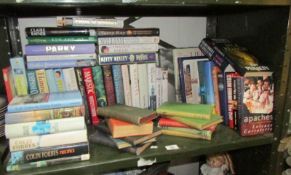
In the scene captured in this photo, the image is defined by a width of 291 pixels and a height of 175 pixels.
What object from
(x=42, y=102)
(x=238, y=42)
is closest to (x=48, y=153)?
(x=42, y=102)

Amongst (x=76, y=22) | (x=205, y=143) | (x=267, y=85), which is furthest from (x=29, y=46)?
(x=267, y=85)

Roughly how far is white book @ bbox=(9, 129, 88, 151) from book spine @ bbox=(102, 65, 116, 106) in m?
0.23

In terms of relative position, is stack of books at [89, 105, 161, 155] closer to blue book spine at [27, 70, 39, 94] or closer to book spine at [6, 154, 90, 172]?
book spine at [6, 154, 90, 172]

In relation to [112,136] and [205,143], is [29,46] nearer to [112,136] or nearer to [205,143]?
[112,136]

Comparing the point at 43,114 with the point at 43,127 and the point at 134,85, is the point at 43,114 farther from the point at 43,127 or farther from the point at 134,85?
the point at 134,85

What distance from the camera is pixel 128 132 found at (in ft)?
2.37

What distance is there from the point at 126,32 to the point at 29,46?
32 cm

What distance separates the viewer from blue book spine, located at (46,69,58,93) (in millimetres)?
806

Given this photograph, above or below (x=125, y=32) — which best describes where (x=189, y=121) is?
below

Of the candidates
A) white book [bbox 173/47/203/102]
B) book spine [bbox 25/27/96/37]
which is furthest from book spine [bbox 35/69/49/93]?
white book [bbox 173/47/203/102]

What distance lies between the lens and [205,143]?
774mm

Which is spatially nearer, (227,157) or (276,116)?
(276,116)

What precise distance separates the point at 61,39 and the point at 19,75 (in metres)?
0.17

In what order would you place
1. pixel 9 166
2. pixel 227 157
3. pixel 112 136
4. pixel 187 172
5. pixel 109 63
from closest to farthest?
pixel 9 166 → pixel 112 136 → pixel 109 63 → pixel 227 157 → pixel 187 172
